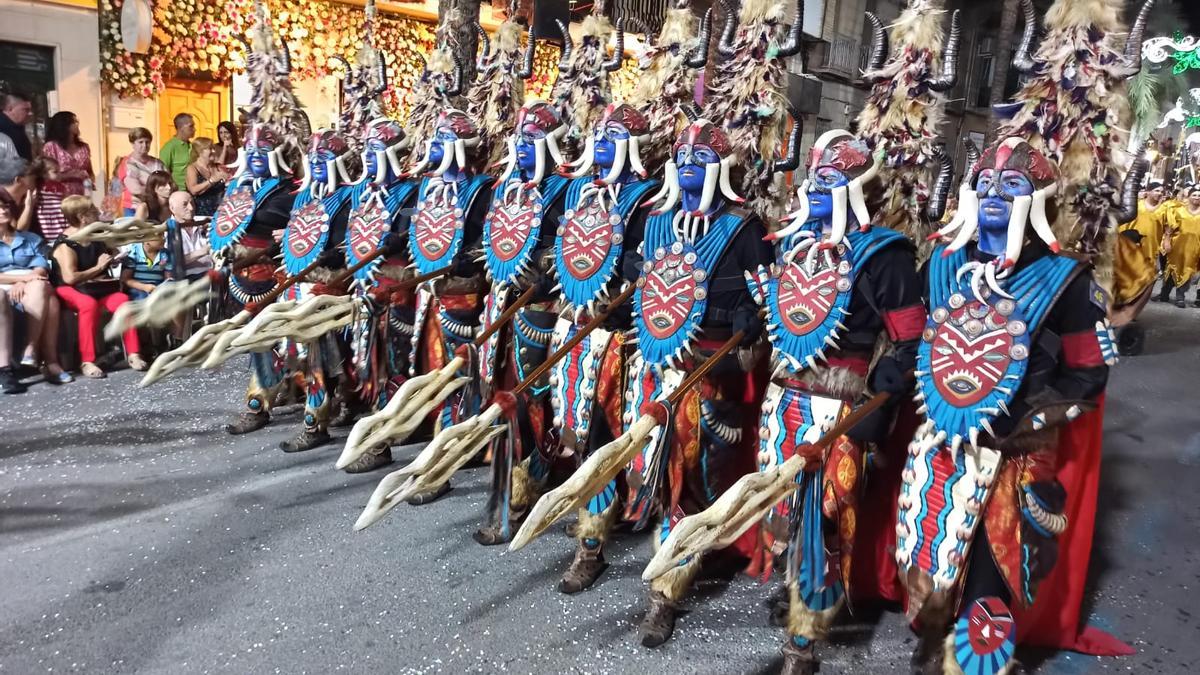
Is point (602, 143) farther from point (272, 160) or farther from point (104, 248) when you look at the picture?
point (104, 248)

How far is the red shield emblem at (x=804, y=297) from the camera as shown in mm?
2387

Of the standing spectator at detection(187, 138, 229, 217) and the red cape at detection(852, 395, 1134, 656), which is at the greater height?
the standing spectator at detection(187, 138, 229, 217)

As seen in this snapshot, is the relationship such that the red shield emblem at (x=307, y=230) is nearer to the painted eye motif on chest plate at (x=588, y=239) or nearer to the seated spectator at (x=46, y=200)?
the painted eye motif on chest plate at (x=588, y=239)

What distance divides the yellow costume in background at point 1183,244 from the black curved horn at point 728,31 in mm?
8950

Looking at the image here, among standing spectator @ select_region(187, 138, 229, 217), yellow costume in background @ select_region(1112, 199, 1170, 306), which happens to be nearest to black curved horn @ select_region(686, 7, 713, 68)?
standing spectator @ select_region(187, 138, 229, 217)

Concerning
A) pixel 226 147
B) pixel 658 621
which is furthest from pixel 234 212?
pixel 658 621

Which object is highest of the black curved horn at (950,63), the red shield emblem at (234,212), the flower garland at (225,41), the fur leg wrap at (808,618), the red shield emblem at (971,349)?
the flower garland at (225,41)

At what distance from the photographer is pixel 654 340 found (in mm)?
2752

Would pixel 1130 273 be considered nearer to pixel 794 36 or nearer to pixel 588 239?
pixel 794 36

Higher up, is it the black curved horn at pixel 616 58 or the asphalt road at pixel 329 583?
the black curved horn at pixel 616 58

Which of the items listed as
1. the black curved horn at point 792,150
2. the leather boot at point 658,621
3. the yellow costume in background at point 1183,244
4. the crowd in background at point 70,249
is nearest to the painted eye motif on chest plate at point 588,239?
the black curved horn at point 792,150

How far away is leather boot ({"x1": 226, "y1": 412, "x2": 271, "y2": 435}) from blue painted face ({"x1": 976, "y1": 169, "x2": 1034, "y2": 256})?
3837 millimetres

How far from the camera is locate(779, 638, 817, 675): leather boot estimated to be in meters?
2.44

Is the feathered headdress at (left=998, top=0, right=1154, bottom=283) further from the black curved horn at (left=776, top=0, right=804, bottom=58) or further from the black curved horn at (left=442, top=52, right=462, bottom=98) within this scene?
the black curved horn at (left=442, top=52, right=462, bottom=98)
